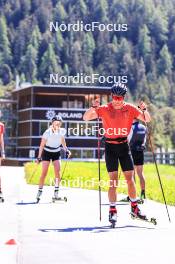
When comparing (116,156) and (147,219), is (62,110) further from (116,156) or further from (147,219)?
(147,219)

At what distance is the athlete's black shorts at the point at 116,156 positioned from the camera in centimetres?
968

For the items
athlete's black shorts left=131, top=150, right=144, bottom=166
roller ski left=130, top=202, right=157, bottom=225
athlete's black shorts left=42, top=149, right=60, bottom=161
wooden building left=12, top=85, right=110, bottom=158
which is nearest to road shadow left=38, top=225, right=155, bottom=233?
roller ski left=130, top=202, right=157, bottom=225

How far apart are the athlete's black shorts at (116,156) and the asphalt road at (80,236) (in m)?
0.84

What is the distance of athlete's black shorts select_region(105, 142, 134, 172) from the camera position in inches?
381

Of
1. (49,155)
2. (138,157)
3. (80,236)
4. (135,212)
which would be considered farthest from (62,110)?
(80,236)

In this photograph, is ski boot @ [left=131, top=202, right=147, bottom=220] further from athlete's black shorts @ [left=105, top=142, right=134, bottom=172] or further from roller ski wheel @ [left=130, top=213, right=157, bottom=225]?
athlete's black shorts @ [left=105, top=142, right=134, bottom=172]

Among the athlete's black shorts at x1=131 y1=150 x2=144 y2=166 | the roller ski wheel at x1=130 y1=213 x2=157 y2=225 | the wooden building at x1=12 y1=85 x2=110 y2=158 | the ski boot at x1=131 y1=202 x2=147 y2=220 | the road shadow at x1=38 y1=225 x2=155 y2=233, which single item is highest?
the wooden building at x1=12 y1=85 x2=110 y2=158

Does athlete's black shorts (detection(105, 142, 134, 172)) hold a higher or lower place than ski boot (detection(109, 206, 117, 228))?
higher

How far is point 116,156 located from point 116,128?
458 mm

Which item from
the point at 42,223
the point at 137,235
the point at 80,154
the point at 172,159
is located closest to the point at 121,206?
the point at 42,223

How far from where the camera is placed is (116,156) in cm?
971

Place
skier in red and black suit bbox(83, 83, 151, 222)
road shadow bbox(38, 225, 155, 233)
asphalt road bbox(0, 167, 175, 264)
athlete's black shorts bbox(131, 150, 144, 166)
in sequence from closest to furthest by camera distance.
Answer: asphalt road bbox(0, 167, 175, 264)
road shadow bbox(38, 225, 155, 233)
skier in red and black suit bbox(83, 83, 151, 222)
athlete's black shorts bbox(131, 150, 144, 166)

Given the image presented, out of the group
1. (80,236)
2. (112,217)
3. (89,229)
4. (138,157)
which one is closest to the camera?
(80,236)

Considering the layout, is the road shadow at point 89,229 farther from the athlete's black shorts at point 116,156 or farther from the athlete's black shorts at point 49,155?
the athlete's black shorts at point 49,155
